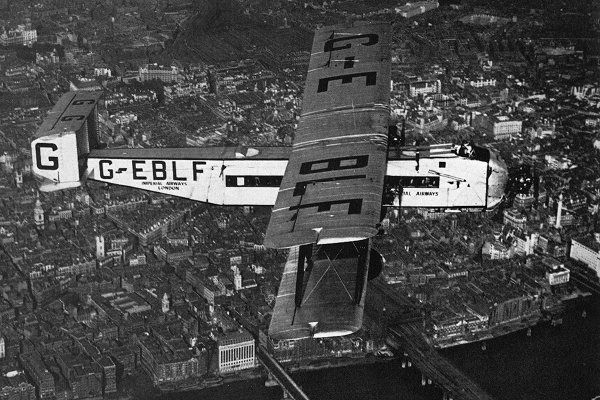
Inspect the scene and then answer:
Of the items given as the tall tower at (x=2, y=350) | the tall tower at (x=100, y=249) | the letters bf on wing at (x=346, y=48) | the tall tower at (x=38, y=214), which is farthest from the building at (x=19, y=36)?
the letters bf on wing at (x=346, y=48)

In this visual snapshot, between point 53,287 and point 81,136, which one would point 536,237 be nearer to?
point 53,287

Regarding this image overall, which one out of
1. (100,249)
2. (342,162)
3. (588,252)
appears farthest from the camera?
(588,252)

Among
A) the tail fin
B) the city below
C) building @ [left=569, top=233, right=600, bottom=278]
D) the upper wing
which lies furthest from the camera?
building @ [left=569, top=233, right=600, bottom=278]

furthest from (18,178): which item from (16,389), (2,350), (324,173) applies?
(324,173)

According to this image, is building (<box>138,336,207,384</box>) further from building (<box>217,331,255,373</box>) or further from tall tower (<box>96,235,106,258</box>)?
tall tower (<box>96,235,106,258</box>)

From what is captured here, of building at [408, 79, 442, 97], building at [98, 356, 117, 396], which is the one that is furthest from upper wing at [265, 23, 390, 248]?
building at [408, 79, 442, 97]

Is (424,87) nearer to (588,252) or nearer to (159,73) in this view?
(159,73)

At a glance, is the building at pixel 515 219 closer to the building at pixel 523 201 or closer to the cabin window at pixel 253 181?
the building at pixel 523 201
